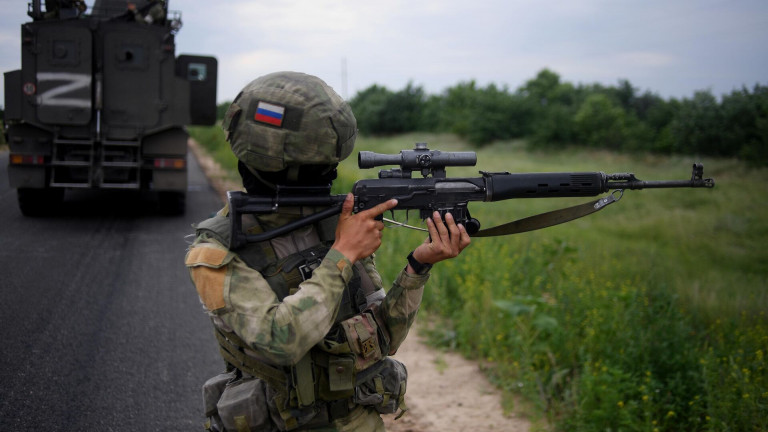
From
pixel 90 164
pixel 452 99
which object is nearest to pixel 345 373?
pixel 90 164

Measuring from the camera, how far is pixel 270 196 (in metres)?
2.15

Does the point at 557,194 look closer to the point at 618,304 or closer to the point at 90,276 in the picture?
the point at 618,304

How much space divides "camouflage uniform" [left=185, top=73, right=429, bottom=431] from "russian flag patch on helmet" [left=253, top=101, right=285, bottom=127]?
0.01 m

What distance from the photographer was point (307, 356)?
2109 millimetres

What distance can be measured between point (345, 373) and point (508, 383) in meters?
2.71

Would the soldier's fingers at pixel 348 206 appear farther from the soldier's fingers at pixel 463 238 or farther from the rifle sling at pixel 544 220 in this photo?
the rifle sling at pixel 544 220

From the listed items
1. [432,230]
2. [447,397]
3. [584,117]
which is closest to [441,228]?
[432,230]

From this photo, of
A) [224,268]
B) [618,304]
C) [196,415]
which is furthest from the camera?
[618,304]

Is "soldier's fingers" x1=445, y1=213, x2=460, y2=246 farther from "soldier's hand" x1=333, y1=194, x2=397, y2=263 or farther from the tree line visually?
the tree line

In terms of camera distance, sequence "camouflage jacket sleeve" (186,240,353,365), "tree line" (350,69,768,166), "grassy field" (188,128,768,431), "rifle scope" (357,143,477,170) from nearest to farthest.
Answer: "camouflage jacket sleeve" (186,240,353,365) → "rifle scope" (357,143,477,170) → "grassy field" (188,128,768,431) → "tree line" (350,69,768,166)

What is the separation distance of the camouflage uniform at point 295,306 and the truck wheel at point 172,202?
8492 mm

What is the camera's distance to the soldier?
191cm

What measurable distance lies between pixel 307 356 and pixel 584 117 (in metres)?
36.4

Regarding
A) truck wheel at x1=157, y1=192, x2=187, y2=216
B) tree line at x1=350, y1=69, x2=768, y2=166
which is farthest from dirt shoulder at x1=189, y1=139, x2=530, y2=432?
tree line at x1=350, y1=69, x2=768, y2=166
